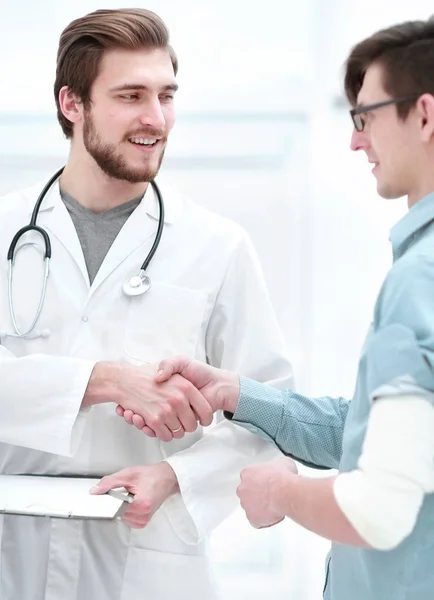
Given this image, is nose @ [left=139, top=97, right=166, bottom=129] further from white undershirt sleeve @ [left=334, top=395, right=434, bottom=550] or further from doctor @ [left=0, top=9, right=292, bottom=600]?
white undershirt sleeve @ [left=334, top=395, right=434, bottom=550]

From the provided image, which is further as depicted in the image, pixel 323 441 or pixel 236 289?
pixel 236 289

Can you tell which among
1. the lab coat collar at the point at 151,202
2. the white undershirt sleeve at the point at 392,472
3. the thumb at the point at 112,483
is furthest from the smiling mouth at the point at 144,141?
the white undershirt sleeve at the point at 392,472

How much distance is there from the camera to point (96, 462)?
65.1 inches

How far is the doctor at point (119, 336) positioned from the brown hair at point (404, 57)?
68cm

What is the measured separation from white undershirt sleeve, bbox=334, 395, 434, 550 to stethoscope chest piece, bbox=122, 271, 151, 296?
0.81 m

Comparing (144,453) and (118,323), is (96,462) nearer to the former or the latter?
(144,453)

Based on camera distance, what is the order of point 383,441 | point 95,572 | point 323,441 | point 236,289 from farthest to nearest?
point 236,289, point 95,572, point 323,441, point 383,441

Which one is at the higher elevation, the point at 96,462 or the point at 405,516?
the point at 405,516

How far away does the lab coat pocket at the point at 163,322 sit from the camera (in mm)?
1701

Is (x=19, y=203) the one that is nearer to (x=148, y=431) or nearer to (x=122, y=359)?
(x=122, y=359)

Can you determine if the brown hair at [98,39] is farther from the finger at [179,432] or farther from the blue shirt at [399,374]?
the blue shirt at [399,374]

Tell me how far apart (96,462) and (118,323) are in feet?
0.96

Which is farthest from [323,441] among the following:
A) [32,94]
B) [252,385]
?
[32,94]

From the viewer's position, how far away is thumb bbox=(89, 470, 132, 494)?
146 cm
